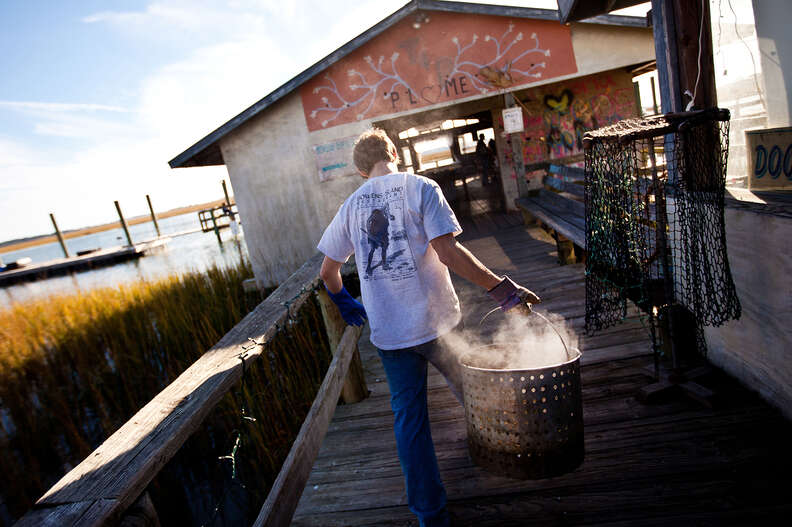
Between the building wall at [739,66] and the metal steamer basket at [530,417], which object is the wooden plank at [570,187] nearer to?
the building wall at [739,66]

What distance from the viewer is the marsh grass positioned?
4.68 meters

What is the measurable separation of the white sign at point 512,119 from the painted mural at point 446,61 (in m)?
0.55

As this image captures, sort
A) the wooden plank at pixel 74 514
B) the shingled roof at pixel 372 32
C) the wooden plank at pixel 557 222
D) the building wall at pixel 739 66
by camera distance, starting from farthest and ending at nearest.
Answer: the shingled roof at pixel 372 32 → the wooden plank at pixel 557 222 → the building wall at pixel 739 66 → the wooden plank at pixel 74 514

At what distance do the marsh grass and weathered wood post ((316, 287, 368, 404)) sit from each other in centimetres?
61

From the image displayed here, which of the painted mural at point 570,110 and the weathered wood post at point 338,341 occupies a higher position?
the painted mural at point 570,110

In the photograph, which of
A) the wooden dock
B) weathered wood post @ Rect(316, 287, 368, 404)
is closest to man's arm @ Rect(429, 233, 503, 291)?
weathered wood post @ Rect(316, 287, 368, 404)

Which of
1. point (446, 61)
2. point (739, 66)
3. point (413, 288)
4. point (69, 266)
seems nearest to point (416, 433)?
point (413, 288)

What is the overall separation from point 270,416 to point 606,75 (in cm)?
1123

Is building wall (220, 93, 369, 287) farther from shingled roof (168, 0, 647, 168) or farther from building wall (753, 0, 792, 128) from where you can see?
building wall (753, 0, 792, 128)

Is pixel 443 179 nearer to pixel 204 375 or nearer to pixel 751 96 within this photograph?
pixel 751 96

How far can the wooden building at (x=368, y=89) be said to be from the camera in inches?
342

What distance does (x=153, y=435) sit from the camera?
1.54m

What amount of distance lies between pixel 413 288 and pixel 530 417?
2.45ft

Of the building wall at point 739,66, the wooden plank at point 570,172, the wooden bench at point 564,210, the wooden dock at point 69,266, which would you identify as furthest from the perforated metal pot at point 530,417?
the wooden dock at point 69,266
